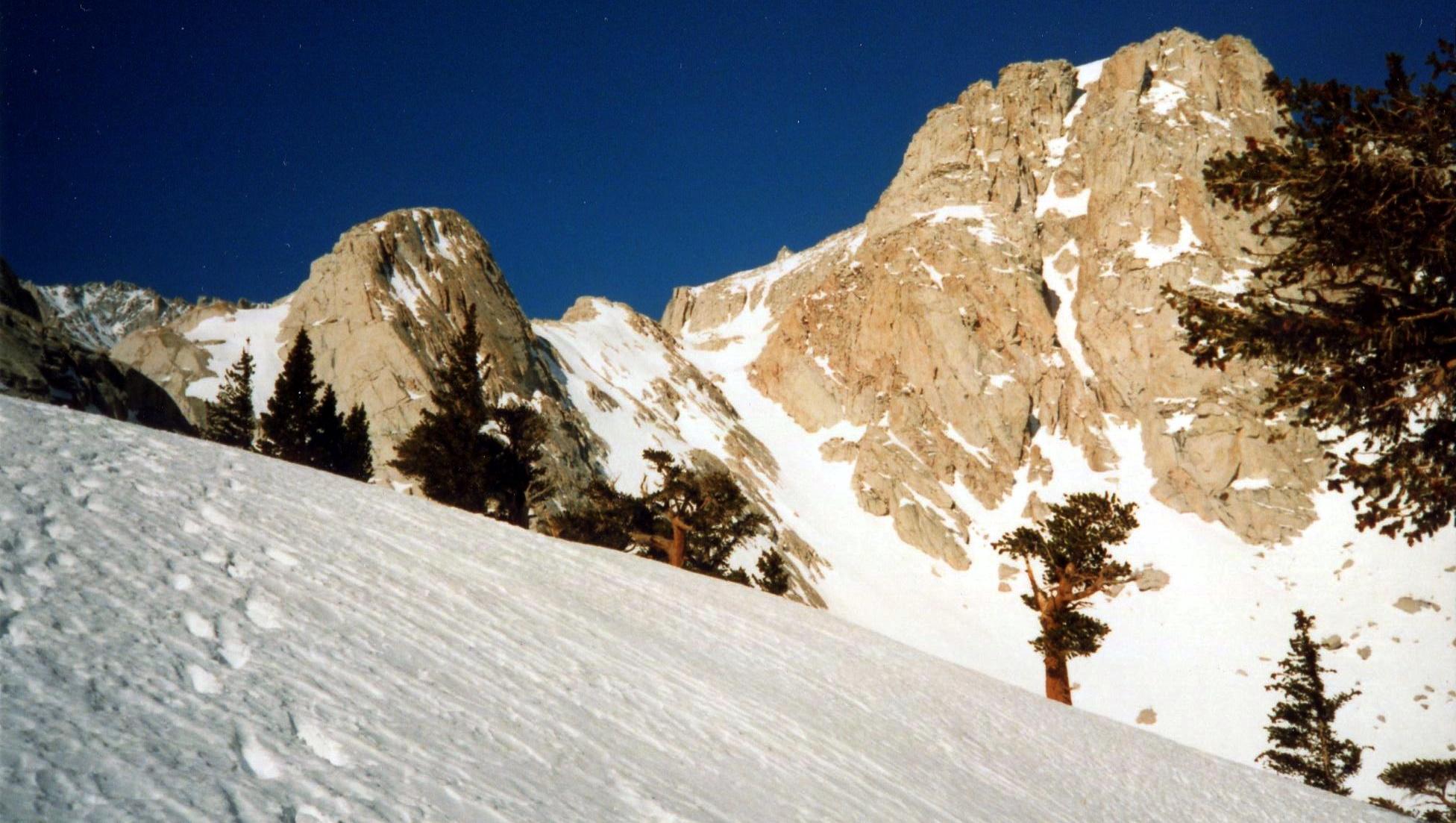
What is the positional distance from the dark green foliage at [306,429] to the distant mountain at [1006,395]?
19.0m

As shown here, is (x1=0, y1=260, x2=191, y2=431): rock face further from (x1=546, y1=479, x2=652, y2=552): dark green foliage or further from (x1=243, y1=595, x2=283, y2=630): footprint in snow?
(x1=243, y1=595, x2=283, y2=630): footprint in snow

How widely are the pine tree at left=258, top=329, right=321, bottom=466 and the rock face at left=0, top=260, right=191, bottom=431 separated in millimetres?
5172

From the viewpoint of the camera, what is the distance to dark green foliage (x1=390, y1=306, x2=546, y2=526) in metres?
30.0

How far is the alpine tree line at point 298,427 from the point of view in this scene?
39594mm

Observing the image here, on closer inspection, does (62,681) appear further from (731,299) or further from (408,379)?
(731,299)

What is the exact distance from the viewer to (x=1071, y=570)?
22078 millimetres

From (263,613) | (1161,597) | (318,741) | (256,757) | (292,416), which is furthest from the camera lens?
(1161,597)

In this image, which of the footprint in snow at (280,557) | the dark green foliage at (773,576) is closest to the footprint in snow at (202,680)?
→ the footprint in snow at (280,557)

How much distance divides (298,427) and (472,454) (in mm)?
16450

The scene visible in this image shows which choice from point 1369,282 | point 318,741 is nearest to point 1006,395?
point 1369,282

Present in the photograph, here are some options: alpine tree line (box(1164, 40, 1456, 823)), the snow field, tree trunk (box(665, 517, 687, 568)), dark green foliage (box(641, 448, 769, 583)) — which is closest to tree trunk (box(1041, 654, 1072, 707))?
dark green foliage (box(641, 448, 769, 583))

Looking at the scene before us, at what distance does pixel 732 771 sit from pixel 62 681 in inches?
162

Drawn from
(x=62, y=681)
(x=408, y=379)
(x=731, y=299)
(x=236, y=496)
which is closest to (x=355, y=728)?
(x=62, y=681)

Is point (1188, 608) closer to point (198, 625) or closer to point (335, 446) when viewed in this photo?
point (335, 446)
